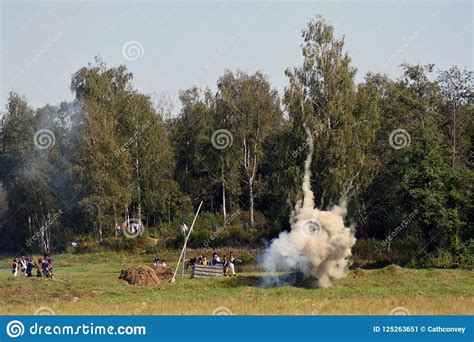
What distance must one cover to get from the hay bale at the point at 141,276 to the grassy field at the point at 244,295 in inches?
19.8

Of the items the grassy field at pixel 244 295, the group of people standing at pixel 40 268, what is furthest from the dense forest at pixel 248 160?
the group of people standing at pixel 40 268

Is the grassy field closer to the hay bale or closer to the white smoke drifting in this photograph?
the hay bale

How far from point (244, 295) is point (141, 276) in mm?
6810

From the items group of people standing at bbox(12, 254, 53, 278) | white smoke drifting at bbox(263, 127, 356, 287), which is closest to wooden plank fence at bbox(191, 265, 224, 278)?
white smoke drifting at bbox(263, 127, 356, 287)

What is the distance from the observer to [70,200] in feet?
248

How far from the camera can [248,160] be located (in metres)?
72.9

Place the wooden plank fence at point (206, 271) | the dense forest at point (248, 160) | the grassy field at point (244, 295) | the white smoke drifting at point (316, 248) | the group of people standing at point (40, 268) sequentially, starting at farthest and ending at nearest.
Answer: the dense forest at point (248, 160), the wooden plank fence at point (206, 271), the group of people standing at point (40, 268), the white smoke drifting at point (316, 248), the grassy field at point (244, 295)

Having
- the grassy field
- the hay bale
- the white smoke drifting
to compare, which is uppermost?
the white smoke drifting

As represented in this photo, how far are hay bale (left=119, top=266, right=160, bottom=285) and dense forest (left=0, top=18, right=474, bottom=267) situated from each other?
1691cm

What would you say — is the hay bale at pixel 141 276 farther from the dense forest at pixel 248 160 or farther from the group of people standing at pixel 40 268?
the dense forest at pixel 248 160

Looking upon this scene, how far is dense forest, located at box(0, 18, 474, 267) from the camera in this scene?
5056cm

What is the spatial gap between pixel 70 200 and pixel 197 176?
14.2 meters

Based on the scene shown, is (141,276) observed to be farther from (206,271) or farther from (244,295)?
(244,295)

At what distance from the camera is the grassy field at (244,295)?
2866cm
